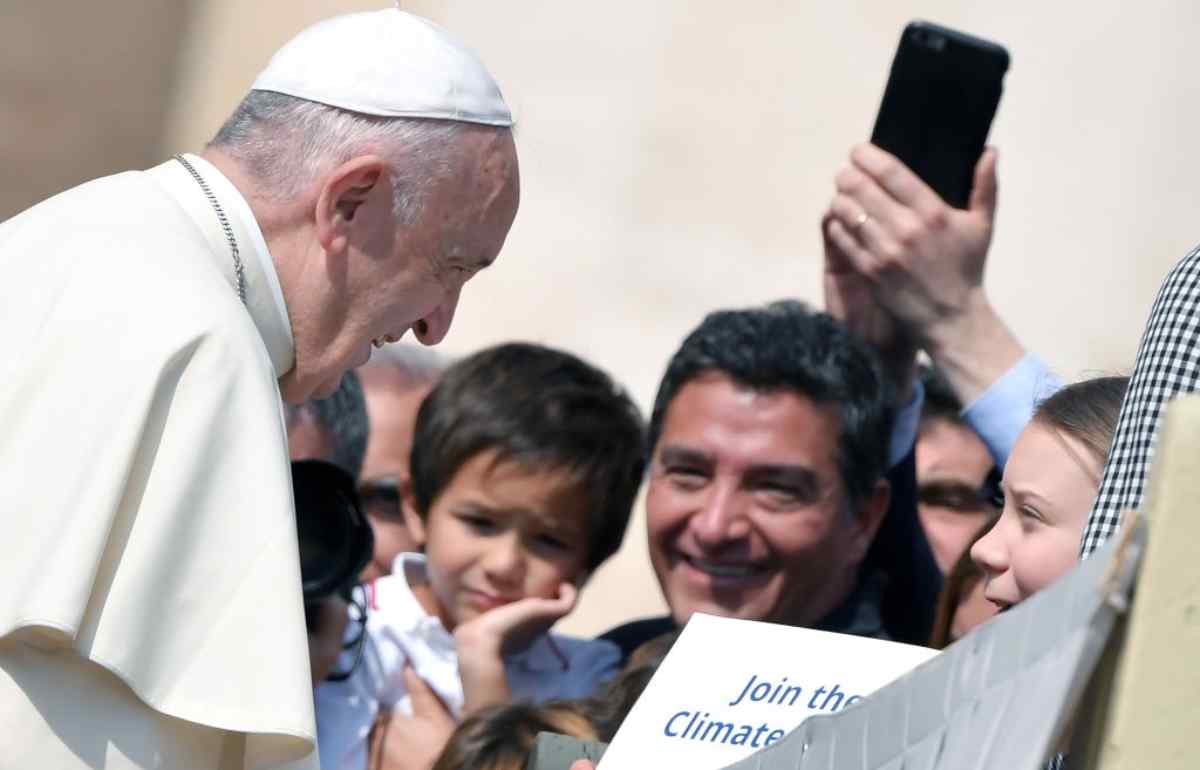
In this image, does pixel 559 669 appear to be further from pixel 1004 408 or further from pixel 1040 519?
pixel 1040 519

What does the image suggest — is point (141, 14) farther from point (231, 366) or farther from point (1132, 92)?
point (231, 366)

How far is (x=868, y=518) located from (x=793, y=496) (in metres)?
0.15

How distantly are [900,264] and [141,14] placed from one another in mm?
4907

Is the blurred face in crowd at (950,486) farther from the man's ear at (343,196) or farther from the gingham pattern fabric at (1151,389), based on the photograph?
the gingham pattern fabric at (1151,389)

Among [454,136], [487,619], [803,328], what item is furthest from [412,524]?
[454,136]

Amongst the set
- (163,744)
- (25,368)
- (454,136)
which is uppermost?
(454,136)

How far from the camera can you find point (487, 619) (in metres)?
3.74

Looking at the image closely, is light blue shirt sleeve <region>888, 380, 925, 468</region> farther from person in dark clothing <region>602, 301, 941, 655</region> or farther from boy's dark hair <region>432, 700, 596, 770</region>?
boy's dark hair <region>432, 700, 596, 770</region>

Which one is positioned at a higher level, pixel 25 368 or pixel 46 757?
pixel 25 368

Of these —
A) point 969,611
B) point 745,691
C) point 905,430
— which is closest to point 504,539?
point 905,430

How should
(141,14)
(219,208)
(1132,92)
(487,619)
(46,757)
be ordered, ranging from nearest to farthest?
1. (46,757)
2. (219,208)
3. (487,619)
4. (1132,92)
5. (141,14)

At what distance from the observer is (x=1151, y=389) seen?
6.96ft

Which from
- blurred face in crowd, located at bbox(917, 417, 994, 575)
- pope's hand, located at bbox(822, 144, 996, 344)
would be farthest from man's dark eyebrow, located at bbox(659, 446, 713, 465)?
blurred face in crowd, located at bbox(917, 417, 994, 575)

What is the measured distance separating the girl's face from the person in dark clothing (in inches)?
44.6
